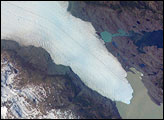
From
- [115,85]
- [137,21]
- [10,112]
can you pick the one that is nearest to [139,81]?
[115,85]

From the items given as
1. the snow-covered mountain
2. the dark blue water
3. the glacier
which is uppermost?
the dark blue water

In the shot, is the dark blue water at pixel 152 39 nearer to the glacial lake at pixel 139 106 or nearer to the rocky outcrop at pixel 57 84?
the glacial lake at pixel 139 106

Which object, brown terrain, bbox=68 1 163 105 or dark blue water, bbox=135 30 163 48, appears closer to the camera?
brown terrain, bbox=68 1 163 105

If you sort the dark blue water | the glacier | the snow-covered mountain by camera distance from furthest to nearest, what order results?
the glacier < the snow-covered mountain < the dark blue water

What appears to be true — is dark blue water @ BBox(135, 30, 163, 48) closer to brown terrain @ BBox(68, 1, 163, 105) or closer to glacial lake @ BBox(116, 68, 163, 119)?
brown terrain @ BBox(68, 1, 163, 105)

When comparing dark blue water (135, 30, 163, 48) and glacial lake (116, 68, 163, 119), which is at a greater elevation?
dark blue water (135, 30, 163, 48)

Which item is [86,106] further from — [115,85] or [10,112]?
[10,112]

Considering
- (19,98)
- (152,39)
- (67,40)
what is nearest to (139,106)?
(152,39)

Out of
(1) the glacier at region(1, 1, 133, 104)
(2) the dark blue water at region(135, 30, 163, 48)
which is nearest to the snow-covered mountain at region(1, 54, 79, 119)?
(1) the glacier at region(1, 1, 133, 104)
